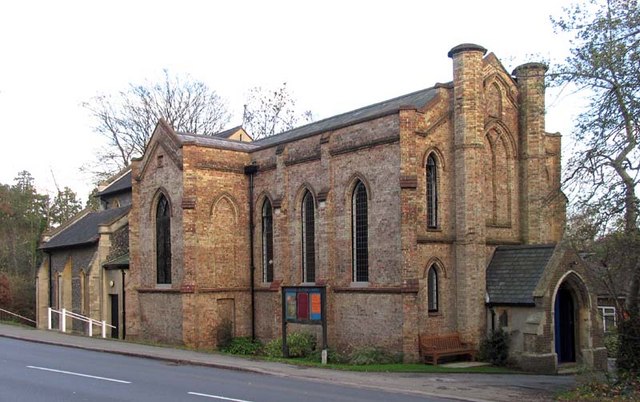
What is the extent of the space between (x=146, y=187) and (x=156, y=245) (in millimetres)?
2672

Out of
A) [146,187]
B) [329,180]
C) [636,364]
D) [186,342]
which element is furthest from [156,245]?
[636,364]

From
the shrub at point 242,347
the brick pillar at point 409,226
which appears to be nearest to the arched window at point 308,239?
the shrub at point 242,347

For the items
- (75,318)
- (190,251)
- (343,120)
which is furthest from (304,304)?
(75,318)

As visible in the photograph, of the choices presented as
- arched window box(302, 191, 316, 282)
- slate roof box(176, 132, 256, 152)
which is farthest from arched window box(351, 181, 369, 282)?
slate roof box(176, 132, 256, 152)

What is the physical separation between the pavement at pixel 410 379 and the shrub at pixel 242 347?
3579 millimetres

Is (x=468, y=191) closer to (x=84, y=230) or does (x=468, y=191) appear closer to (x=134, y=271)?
(x=134, y=271)

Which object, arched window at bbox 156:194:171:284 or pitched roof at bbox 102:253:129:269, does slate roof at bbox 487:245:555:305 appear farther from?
pitched roof at bbox 102:253:129:269

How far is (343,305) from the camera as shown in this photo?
24375 mm

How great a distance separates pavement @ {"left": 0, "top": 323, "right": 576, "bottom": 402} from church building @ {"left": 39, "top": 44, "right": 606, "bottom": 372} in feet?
9.19

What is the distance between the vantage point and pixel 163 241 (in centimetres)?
3005

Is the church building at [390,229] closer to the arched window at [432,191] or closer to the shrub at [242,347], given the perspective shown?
the arched window at [432,191]

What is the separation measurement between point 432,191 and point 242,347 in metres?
10.4

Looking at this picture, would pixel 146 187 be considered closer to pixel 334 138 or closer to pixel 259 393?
pixel 334 138

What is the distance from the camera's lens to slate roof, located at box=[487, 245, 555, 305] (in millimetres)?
21891
